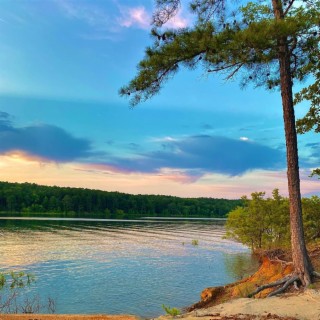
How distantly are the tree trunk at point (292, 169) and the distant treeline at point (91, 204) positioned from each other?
397ft

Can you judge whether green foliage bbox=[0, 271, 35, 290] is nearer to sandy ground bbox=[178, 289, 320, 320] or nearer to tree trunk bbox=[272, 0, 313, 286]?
sandy ground bbox=[178, 289, 320, 320]

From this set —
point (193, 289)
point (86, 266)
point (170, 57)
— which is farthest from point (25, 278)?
point (170, 57)

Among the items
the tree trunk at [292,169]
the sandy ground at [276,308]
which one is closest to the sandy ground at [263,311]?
the sandy ground at [276,308]

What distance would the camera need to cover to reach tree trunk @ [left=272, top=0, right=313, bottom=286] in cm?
1316

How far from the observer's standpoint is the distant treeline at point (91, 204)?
14938cm

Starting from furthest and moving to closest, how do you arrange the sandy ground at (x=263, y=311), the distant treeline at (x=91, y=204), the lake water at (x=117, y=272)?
the distant treeline at (x=91, y=204) → the lake water at (x=117, y=272) → the sandy ground at (x=263, y=311)

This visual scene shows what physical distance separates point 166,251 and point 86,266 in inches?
600

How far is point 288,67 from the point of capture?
14023 mm

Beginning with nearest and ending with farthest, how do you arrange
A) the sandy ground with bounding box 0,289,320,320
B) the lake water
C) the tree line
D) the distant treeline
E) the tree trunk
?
the sandy ground with bounding box 0,289,320,320 < the tree trunk < the lake water < the tree line < the distant treeline

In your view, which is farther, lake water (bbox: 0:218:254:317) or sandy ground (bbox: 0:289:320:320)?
lake water (bbox: 0:218:254:317)

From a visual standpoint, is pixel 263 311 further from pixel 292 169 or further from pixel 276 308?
pixel 292 169

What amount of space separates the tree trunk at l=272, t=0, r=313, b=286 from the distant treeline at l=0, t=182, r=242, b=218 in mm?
121144

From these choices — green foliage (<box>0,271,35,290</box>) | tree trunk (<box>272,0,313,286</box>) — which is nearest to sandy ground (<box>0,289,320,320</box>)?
tree trunk (<box>272,0,313,286</box>)

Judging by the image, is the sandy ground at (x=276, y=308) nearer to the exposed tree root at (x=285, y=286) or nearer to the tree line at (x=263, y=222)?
the exposed tree root at (x=285, y=286)
